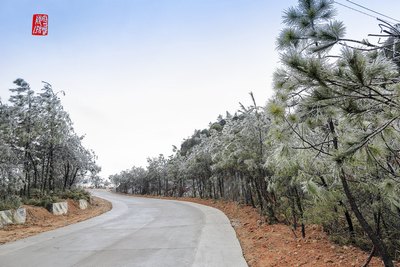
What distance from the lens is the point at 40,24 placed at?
6.95 metres

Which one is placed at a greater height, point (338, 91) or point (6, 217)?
point (338, 91)

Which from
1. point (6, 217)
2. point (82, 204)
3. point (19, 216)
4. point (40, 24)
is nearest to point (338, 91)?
point (40, 24)

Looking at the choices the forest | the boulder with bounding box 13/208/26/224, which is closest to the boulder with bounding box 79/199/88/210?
the boulder with bounding box 13/208/26/224

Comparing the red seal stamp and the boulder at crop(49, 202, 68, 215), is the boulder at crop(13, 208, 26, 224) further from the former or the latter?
the red seal stamp

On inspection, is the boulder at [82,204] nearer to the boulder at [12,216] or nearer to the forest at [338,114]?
the boulder at [12,216]

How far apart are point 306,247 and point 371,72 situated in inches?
206

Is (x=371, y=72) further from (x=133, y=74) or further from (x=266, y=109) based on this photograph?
(x=133, y=74)

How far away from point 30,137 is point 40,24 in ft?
37.8

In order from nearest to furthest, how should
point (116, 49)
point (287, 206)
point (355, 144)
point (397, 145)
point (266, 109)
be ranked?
1. point (355, 144)
2. point (266, 109)
3. point (397, 145)
4. point (287, 206)
5. point (116, 49)

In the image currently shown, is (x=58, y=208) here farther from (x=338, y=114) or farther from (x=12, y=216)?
(x=338, y=114)

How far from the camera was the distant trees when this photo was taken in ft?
45.3

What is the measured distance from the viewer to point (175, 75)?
1555 cm

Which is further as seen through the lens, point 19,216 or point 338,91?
point 19,216

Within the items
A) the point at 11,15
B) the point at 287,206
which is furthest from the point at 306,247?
the point at 11,15
